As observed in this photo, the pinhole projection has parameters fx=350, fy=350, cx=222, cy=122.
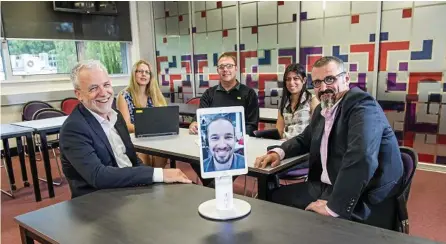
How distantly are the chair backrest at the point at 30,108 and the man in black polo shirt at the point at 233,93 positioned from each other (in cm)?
296

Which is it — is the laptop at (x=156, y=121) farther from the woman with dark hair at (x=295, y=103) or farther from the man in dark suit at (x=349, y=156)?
the man in dark suit at (x=349, y=156)

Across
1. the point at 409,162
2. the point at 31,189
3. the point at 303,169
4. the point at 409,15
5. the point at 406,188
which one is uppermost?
the point at 409,15

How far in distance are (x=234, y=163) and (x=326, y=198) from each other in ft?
2.10

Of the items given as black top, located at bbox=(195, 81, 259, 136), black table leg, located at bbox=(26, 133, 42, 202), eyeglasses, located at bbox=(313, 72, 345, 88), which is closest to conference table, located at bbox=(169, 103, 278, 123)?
black top, located at bbox=(195, 81, 259, 136)

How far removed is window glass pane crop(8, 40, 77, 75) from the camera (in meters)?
4.95

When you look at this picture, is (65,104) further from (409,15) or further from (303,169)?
(409,15)

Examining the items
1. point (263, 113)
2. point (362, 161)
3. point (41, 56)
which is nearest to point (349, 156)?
point (362, 161)

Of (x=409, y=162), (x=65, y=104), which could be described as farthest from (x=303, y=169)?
(x=65, y=104)

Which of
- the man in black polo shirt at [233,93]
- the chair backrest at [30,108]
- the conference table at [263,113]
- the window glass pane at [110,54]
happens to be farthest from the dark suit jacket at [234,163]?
the window glass pane at [110,54]

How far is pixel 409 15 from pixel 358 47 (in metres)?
0.59

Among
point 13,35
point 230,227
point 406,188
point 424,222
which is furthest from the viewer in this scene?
point 13,35

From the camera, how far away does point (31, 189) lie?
12.0ft

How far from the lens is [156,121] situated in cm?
254

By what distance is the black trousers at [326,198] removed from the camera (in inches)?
59.3
